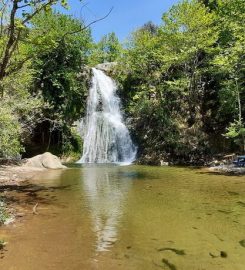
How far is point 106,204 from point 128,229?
3.01 m

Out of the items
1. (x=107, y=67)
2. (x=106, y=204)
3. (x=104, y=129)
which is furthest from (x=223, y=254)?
(x=107, y=67)

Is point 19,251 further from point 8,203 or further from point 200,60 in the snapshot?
point 200,60

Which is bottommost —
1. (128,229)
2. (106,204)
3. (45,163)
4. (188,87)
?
(128,229)

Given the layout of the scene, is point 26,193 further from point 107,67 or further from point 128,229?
point 107,67

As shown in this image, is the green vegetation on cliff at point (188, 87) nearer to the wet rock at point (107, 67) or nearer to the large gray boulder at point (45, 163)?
the wet rock at point (107, 67)

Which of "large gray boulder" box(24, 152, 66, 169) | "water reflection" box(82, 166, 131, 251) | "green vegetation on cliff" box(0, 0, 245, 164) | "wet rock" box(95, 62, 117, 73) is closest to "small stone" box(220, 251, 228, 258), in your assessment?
"water reflection" box(82, 166, 131, 251)

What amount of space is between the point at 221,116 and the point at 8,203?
20821mm

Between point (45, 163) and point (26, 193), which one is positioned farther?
point (45, 163)

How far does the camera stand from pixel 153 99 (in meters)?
31.9

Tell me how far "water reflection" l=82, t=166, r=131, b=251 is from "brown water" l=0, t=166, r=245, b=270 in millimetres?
22

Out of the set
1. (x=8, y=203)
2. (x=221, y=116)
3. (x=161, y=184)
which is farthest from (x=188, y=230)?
(x=221, y=116)

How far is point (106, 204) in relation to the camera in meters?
11.6

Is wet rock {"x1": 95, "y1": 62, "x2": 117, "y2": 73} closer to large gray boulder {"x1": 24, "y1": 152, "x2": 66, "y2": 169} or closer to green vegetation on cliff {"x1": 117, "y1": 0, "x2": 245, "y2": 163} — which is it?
green vegetation on cliff {"x1": 117, "y1": 0, "x2": 245, "y2": 163}

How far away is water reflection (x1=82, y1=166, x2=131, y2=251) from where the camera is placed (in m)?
8.06
